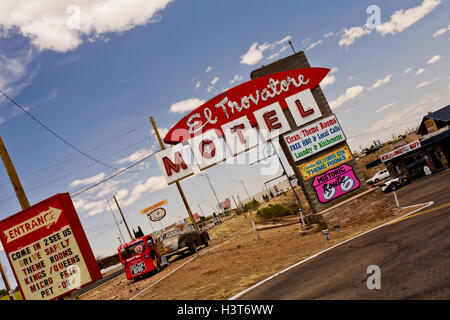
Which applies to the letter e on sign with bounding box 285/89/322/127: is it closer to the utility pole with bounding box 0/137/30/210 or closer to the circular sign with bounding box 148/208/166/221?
the utility pole with bounding box 0/137/30/210

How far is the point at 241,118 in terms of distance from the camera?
1795cm

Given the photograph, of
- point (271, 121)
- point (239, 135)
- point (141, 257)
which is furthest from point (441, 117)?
point (141, 257)

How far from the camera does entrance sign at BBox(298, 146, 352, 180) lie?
1761cm

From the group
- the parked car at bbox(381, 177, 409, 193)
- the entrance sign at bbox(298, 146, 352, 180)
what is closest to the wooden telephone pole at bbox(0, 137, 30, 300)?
the entrance sign at bbox(298, 146, 352, 180)

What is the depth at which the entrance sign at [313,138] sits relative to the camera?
17703 mm

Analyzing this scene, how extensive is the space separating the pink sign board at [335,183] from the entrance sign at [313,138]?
162cm

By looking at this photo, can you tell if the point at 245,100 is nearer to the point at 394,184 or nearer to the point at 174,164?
the point at 174,164

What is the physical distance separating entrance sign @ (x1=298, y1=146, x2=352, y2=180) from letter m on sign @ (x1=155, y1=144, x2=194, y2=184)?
6.99m

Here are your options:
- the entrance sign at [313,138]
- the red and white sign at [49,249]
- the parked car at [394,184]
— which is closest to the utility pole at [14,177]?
the red and white sign at [49,249]

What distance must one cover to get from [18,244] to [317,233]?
594 inches

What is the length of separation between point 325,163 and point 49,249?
1545 centimetres

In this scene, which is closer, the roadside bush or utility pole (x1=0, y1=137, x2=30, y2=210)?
utility pole (x1=0, y1=137, x2=30, y2=210)
